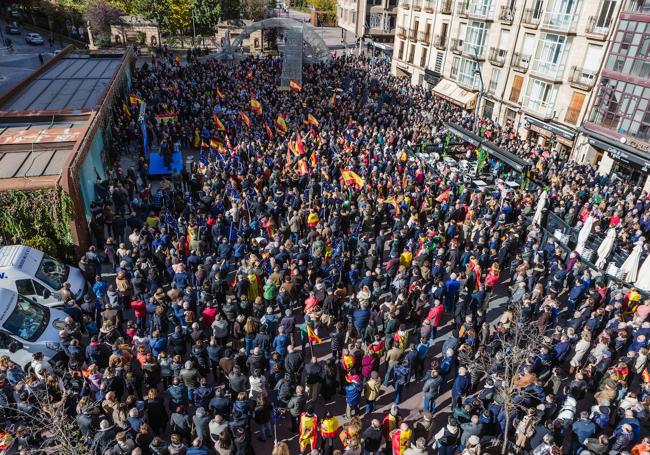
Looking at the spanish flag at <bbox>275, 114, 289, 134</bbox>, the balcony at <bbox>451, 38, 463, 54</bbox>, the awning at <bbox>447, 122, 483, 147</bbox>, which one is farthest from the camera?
the balcony at <bbox>451, 38, 463, 54</bbox>

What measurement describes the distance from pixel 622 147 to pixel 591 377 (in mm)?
19695

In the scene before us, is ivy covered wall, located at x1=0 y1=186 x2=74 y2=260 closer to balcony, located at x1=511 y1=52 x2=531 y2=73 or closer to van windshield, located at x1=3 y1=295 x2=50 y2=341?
van windshield, located at x1=3 y1=295 x2=50 y2=341

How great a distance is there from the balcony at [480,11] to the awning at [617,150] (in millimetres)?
12429

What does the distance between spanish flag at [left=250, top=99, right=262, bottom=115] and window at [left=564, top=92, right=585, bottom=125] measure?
64.0 ft

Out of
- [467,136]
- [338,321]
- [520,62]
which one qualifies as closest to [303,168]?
[338,321]

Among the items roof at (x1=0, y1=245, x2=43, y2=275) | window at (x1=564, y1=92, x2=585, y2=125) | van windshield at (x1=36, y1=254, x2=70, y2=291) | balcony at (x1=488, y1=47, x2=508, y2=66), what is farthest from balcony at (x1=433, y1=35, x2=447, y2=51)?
roof at (x1=0, y1=245, x2=43, y2=275)

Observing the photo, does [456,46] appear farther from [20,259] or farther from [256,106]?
[20,259]

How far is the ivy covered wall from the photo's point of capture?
1316 cm

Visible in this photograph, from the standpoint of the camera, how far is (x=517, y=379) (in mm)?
9477

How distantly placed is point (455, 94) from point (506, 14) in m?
7.16

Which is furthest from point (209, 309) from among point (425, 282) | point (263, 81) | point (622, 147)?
point (263, 81)

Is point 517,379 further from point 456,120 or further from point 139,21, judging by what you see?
point 139,21

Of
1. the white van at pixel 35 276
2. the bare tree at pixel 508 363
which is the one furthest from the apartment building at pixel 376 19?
the bare tree at pixel 508 363

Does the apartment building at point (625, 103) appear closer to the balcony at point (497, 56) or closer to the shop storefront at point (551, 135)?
the shop storefront at point (551, 135)
